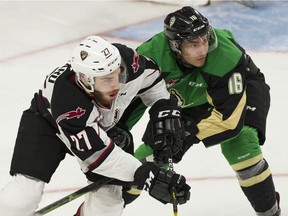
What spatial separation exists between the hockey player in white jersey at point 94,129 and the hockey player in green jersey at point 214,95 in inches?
6.4

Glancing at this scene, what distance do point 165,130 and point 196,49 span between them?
0.38 meters

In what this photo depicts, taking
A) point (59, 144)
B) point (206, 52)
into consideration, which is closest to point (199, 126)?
point (206, 52)

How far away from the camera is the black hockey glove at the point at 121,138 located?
12.2ft

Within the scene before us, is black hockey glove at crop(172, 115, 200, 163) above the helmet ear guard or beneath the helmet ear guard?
beneath

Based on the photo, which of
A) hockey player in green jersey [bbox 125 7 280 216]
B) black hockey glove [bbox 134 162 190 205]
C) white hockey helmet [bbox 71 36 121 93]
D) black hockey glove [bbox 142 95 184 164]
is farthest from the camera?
hockey player in green jersey [bbox 125 7 280 216]

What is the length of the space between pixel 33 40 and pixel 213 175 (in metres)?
2.02

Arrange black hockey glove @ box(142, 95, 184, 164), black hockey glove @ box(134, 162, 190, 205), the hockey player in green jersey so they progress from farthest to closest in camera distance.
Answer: the hockey player in green jersey < black hockey glove @ box(142, 95, 184, 164) < black hockey glove @ box(134, 162, 190, 205)

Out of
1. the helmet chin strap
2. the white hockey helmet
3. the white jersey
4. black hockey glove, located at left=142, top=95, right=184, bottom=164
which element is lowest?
black hockey glove, located at left=142, top=95, right=184, bottom=164

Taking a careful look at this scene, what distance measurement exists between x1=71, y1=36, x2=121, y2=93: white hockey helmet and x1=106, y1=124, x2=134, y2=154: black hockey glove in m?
0.43

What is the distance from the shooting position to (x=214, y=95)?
152 inches

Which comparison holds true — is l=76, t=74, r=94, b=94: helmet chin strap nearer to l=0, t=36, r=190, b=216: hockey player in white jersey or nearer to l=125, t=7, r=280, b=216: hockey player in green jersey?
l=0, t=36, r=190, b=216: hockey player in white jersey

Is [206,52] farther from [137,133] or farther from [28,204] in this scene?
[137,133]

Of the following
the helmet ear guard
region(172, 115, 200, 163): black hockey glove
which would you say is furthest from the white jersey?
region(172, 115, 200, 163): black hockey glove

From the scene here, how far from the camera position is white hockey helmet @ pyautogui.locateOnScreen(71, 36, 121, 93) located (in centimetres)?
327
